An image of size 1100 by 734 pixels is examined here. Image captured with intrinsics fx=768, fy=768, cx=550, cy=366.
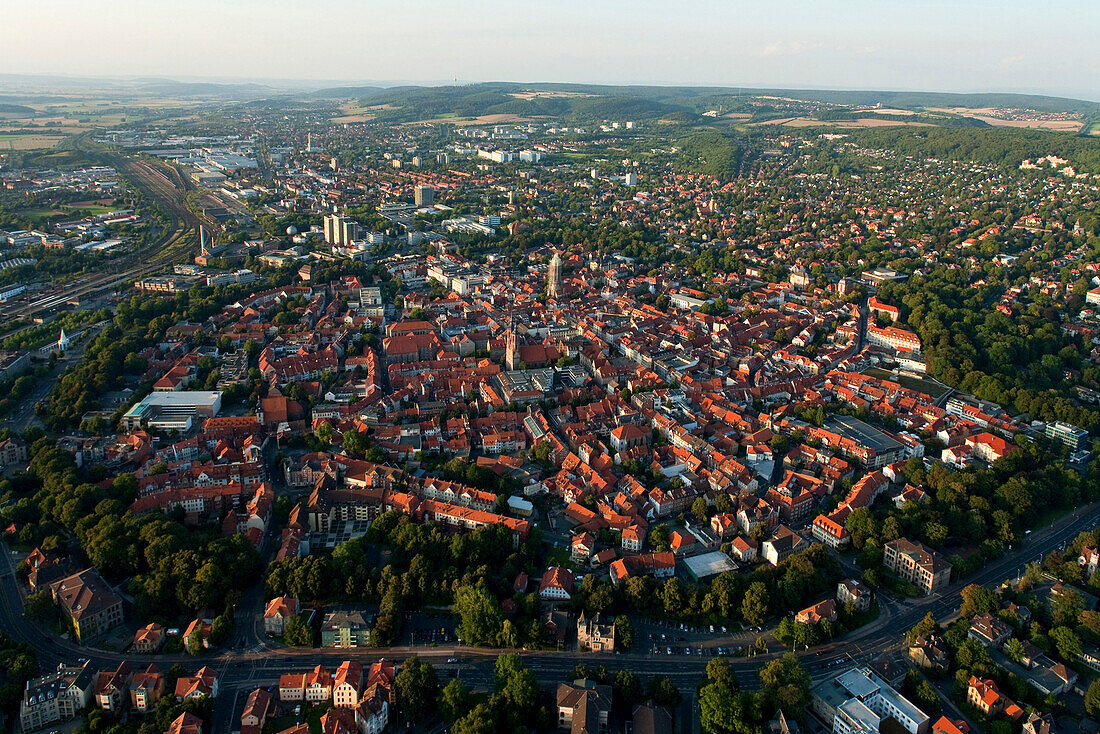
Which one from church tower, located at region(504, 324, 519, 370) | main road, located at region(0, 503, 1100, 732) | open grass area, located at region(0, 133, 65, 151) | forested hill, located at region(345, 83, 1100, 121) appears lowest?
main road, located at region(0, 503, 1100, 732)

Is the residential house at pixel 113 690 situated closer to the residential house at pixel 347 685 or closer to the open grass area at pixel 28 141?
the residential house at pixel 347 685

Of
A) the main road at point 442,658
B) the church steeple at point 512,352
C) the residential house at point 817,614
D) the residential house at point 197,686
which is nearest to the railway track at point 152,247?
the church steeple at point 512,352

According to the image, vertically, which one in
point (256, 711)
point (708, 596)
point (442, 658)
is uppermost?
point (708, 596)

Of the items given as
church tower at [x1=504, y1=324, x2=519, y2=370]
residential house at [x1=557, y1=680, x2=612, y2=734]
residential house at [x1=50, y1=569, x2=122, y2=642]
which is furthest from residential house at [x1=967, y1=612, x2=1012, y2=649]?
residential house at [x1=50, y1=569, x2=122, y2=642]

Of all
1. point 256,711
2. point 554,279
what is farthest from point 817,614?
point 554,279

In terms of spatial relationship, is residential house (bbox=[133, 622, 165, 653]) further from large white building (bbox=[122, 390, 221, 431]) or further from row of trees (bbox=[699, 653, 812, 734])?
row of trees (bbox=[699, 653, 812, 734])

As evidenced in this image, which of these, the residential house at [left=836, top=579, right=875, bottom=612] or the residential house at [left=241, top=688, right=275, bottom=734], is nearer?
the residential house at [left=241, top=688, right=275, bottom=734]

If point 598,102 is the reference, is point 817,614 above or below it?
below

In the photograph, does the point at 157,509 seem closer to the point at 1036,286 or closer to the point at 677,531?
the point at 677,531

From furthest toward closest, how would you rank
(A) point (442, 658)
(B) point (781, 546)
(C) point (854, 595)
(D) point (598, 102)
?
(D) point (598, 102) → (B) point (781, 546) → (C) point (854, 595) → (A) point (442, 658)

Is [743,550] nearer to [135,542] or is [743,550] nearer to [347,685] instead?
[347,685]

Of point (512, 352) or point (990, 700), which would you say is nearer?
point (990, 700)
